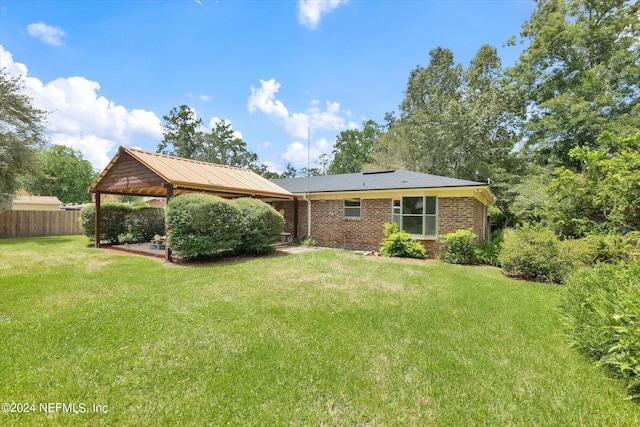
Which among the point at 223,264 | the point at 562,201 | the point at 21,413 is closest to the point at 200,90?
the point at 223,264

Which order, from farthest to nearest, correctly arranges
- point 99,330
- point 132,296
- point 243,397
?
point 132,296, point 99,330, point 243,397

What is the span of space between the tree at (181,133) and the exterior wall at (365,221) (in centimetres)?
2744

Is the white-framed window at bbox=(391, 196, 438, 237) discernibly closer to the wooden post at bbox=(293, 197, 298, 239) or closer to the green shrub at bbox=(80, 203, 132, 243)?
the wooden post at bbox=(293, 197, 298, 239)

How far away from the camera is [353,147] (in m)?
40.9

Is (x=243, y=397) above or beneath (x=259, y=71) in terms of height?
beneath

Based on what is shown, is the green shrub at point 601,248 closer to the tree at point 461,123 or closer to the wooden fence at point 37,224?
the tree at point 461,123

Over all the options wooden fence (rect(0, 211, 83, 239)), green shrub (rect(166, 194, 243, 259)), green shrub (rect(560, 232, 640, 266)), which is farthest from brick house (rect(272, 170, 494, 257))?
wooden fence (rect(0, 211, 83, 239))

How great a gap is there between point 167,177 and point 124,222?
23.6 ft

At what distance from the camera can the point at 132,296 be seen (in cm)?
548

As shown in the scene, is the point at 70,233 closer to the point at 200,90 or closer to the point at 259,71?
the point at 200,90

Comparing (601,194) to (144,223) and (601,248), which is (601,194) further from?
(144,223)

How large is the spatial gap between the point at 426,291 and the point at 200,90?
540 inches

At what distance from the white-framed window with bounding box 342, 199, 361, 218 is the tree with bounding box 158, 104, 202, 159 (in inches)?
1204

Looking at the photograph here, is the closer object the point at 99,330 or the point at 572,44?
the point at 99,330
